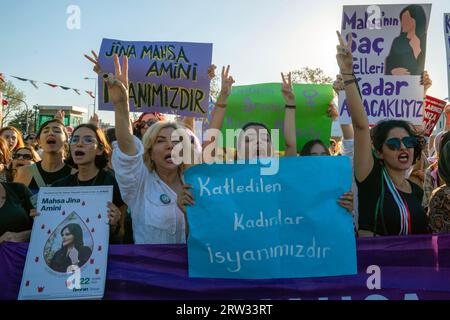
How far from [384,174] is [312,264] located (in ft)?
2.51

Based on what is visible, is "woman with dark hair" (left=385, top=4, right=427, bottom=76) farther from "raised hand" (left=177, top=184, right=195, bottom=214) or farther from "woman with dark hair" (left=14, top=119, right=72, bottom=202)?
"woman with dark hair" (left=14, top=119, right=72, bottom=202)

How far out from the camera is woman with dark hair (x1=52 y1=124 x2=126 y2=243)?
3.26 m

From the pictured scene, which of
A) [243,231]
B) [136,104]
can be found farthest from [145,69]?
[243,231]

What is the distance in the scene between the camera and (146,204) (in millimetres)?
2945

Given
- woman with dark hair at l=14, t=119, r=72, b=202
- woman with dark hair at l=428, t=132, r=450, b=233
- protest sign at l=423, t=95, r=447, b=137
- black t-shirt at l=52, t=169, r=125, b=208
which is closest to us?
woman with dark hair at l=428, t=132, r=450, b=233

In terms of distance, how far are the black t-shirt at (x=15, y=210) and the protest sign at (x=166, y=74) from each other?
67.4 inches

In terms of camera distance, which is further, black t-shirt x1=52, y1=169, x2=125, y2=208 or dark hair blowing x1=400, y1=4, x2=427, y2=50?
dark hair blowing x1=400, y1=4, x2=427, y2=50

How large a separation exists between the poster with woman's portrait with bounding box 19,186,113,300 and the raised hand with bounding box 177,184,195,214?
1.64 ft

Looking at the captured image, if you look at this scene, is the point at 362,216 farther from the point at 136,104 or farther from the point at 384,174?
the point at 136,104

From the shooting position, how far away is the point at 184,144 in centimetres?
315

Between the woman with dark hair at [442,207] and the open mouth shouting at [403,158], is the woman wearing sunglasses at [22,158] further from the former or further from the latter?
the woman with dark hair at [442,207]

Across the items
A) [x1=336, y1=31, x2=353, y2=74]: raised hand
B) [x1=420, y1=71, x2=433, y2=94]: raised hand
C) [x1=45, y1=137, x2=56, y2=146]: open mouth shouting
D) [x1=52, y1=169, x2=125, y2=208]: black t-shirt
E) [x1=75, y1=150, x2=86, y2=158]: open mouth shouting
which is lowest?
[x1=52, y1=169, x2=125, y2=208]: black t-shirt

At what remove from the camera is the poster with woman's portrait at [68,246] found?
2768 mm

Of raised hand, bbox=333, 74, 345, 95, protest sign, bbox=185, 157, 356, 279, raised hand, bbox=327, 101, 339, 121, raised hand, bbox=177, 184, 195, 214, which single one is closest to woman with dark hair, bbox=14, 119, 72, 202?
raised hand, bbox=177, 184, 195, 214
